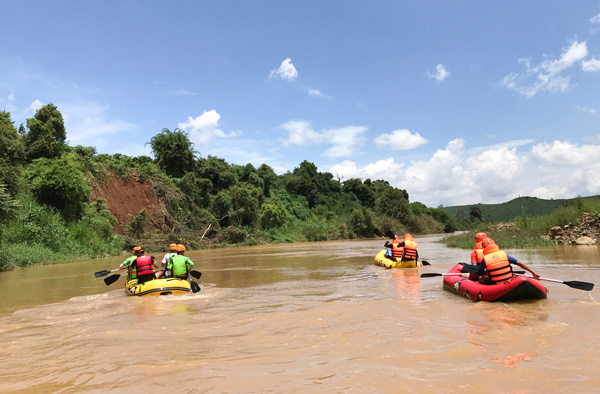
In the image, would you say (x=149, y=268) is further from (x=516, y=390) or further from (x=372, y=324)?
(x=516, y=390)

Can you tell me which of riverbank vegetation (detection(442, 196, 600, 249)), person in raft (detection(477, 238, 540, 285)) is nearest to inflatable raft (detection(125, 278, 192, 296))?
person in raft (detection(477, 238, 540, 285))

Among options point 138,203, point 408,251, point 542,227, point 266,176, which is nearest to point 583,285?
point 408,251

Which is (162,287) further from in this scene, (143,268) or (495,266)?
(495,266)

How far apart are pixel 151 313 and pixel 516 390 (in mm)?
6204

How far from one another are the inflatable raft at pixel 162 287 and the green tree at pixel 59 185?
52.1ft

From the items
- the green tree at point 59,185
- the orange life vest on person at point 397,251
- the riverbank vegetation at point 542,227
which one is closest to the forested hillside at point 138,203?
the green tree at point 59,185

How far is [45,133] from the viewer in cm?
2558

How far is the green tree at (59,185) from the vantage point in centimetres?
2242

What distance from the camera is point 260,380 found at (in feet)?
12.9

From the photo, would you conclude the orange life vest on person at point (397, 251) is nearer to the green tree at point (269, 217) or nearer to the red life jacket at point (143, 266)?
the red life jacket at point (143, 266)

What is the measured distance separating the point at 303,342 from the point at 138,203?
95.9 ft

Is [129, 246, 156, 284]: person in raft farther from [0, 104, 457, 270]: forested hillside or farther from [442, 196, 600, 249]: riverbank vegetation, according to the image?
[442, 196, 600, 249]: riverbank vegetation

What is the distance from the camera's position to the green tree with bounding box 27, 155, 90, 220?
2242cm

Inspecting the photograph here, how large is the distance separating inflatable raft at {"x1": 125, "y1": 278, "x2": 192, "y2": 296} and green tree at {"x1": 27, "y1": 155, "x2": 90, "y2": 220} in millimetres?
15893
